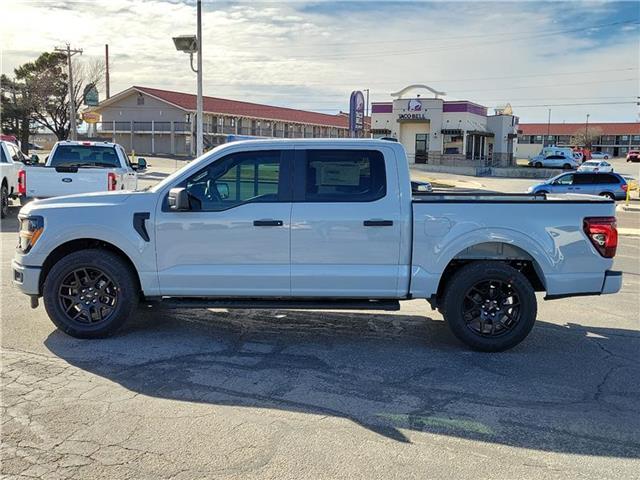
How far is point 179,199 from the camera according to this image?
5258 mm

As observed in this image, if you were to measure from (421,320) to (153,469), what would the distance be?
3943mm

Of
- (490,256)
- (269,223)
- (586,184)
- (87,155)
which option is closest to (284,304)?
(269,223)

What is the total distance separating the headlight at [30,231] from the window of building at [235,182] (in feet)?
4.76

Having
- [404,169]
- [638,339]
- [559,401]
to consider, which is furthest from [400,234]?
[638,339]

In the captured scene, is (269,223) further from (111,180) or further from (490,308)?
(111,180)

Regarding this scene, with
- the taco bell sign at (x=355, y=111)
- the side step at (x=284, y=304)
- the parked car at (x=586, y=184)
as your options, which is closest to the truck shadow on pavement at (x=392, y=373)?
the side step at (x=284, y=304)

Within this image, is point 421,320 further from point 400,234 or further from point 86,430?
point 86,430

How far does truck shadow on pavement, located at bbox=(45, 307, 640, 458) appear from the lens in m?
4.00

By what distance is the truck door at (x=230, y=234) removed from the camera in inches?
213

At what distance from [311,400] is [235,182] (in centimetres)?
223

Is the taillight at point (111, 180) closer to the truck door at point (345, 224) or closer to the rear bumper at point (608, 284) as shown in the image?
the truck door at point (345, 224)

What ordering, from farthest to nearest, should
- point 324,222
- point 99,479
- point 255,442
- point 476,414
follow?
point 324,222, point 476,414, point 255,442, point 99,479

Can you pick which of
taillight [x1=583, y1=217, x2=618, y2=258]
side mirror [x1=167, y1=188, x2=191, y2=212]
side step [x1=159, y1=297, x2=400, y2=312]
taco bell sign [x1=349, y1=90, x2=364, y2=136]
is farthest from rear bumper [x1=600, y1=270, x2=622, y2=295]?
taco bell sign [x1=349, y1=90, x2=364, y2=136]

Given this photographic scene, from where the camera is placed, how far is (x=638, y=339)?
6.07 metres
